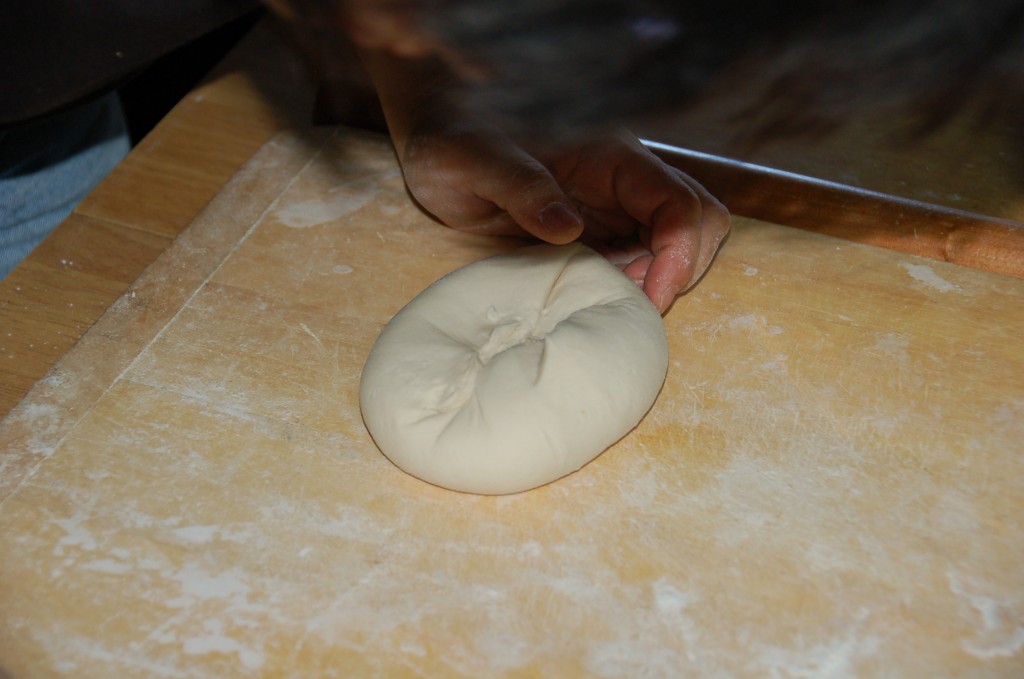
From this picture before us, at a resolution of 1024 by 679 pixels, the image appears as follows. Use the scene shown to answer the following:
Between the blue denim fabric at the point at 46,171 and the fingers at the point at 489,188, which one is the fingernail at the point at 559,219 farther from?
the blue denim fabric at the point at 46,171

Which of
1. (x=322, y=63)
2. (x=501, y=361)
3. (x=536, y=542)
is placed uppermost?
(x=322, y=63)

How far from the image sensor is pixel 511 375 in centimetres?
109

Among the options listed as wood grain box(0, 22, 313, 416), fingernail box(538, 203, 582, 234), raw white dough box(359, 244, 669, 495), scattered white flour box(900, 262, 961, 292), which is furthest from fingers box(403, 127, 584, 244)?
scattered white flour box(900, 262, 961, 292)

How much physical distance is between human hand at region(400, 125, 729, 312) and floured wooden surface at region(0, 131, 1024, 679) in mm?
95

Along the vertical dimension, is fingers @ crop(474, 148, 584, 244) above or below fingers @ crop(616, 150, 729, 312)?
above

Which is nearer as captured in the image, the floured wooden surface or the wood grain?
the floured wooden surface

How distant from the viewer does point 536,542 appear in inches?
40.5

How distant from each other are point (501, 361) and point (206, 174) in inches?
29.3

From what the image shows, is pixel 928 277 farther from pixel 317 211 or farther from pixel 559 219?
pixel 317 211

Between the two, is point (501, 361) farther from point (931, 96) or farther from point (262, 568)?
point (931, 96)

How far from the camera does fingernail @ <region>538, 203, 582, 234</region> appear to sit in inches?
45.1

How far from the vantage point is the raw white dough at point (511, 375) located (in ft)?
3.43

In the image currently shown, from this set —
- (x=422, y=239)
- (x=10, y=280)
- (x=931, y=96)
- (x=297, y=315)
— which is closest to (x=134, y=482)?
(x=297, y=315)

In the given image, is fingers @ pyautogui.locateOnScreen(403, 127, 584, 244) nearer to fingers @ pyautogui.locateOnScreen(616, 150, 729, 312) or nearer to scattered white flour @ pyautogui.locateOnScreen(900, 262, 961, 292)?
fingers @ pyautogui.locateOnScreen(616, 150, 729, 312)
